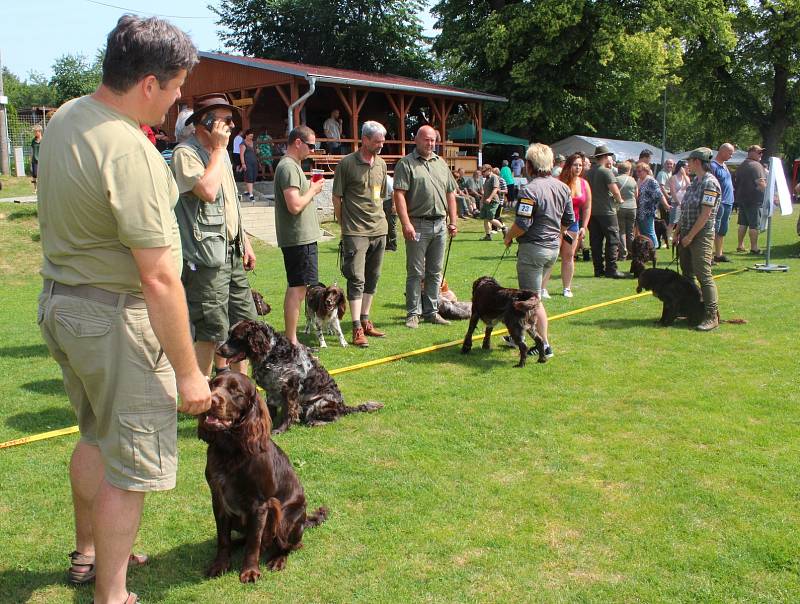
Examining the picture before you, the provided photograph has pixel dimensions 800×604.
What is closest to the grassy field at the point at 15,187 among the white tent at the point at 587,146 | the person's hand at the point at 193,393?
the white tent at the point at 587,146

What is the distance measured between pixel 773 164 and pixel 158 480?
11.4 metres

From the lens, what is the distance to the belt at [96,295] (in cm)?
231

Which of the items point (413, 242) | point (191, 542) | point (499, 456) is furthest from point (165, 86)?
point (413, 242)

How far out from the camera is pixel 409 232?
24.9 ft

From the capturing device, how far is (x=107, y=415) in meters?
2.39

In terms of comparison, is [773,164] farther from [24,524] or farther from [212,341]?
[24,524]

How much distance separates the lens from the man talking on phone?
4.38 metres

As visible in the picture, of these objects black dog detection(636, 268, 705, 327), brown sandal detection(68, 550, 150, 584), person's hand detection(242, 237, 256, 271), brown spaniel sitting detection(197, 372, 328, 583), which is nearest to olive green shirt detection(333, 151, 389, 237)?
person's hand detection(242, 237, 256, 271)

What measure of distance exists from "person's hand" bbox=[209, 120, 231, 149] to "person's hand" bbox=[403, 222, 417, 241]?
3300 mm

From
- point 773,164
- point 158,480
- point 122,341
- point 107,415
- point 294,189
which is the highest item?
point 773,164

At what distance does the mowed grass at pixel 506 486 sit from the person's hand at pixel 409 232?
1346mm

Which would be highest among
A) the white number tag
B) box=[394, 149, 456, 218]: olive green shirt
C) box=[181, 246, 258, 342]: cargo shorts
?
box=[394, 149, 456, 218]: olive green shirt

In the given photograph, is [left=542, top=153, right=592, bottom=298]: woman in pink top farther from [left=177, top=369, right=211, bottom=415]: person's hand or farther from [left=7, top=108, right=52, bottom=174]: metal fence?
[left=7, top=108, right=52, bottom=174]: metal fence

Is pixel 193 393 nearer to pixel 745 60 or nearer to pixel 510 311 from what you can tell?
pixel 510 311
